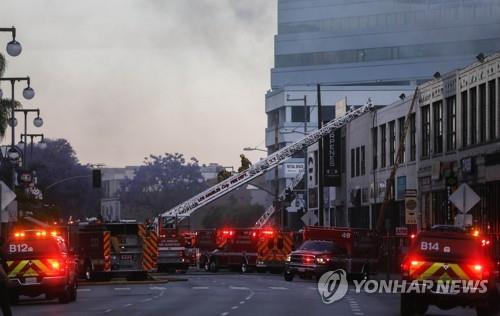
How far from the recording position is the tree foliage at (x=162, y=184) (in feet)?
611

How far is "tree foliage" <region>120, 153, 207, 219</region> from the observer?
186375 millimetres

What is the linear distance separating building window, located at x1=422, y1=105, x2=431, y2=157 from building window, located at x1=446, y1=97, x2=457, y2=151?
11.4 ft

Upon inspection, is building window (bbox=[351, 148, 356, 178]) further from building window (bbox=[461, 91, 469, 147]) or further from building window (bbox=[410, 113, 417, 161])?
building window (bbox=[461, 91, 469, 147])

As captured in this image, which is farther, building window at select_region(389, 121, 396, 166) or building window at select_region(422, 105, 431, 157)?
building window at select_region(389, 121, 396, 166)

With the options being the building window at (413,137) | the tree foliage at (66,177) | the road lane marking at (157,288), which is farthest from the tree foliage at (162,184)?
the road lane marking at (157,288)

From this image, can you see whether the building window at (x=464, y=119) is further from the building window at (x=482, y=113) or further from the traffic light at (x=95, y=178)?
the traffic light at (x=95, y=178)

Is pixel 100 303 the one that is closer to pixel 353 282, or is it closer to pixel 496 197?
pixel 353 282

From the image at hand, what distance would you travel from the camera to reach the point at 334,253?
54156 millimetres

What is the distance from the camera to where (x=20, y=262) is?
36656 mm

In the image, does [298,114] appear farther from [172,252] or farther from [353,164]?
[172,252]

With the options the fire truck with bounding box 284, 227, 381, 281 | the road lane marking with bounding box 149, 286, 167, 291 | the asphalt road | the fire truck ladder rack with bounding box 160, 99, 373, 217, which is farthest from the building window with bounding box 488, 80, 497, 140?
the fire truck ladder rack with bounding box 160, 99, 373, 217

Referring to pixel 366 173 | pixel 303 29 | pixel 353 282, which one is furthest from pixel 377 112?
pixel 303 29

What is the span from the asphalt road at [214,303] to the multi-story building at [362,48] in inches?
3270

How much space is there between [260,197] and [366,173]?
9447cm
